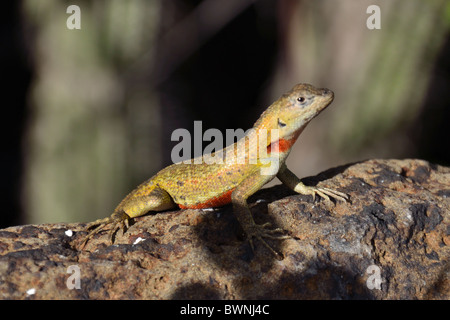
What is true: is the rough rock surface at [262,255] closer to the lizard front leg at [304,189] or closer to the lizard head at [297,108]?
the lizard front leg at [304,189]

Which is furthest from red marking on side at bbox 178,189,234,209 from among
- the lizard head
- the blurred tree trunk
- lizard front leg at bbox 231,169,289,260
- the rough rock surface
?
the blurred tree trunk

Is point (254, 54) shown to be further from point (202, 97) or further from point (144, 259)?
point (144, 259)

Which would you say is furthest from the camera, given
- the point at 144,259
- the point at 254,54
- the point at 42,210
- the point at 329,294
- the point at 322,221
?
the point at 254,54

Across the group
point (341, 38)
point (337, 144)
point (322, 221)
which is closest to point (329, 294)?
point (322, 221)

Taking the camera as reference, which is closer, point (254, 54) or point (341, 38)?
point (341, 38)

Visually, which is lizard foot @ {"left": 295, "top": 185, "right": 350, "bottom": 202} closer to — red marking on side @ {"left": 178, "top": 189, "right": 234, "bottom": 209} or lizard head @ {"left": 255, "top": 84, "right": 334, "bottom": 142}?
lizard head @ {"left": 255, "top": 84, "right": 334, "bottom": 142}

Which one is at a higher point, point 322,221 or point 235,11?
point 235,11

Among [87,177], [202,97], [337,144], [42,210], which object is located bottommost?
[42,210]
